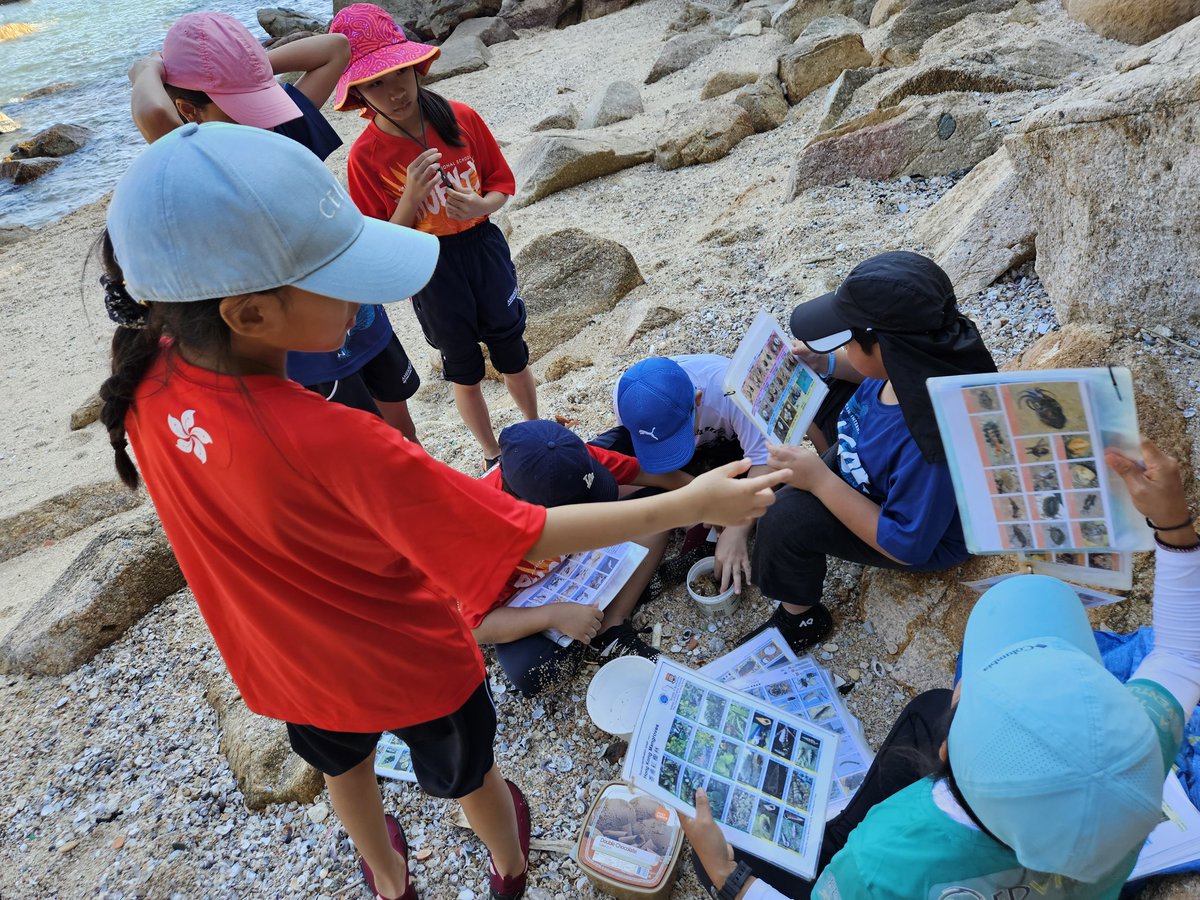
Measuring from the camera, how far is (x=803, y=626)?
2248mm

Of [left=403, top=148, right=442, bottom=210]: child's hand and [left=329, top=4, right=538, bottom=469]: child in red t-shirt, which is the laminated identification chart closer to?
[left=329, top=4, right=538, bottom=469]: child in red t-shirt

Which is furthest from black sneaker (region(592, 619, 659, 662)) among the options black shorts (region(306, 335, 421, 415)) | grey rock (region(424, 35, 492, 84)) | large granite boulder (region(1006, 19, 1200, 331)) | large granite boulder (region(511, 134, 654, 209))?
grey rock (region(424, 35, 492, 84))

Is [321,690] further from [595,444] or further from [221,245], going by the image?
[595,444]

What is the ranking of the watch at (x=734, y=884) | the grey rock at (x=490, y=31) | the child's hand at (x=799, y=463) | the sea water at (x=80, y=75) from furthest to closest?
the grey rock at (x=490, y=31) → the sea water at (x=80, y=75) → the child's hand at (x=799, y=463) → the watch at (x=734, y=884)

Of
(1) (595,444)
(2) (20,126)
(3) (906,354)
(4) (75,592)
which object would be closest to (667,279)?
(1) (595,444)

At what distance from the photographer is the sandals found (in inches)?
Result: 74.1

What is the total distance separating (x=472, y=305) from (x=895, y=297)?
1.70 meters

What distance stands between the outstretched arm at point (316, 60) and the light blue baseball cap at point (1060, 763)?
2.74 metres

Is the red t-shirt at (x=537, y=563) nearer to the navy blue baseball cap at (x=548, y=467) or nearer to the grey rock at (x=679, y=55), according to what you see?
the navy blue baseball cap at (x=548, y=467)

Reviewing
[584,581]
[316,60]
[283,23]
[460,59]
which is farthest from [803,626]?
[283,23]

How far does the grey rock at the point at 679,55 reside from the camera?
9.32 m

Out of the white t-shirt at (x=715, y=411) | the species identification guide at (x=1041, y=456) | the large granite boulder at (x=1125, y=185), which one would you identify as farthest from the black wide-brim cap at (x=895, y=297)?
the large granite boulder at (x=1125, y=185)

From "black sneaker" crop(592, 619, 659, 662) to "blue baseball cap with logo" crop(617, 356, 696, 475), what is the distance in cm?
52

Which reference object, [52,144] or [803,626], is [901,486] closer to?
[803,626]
